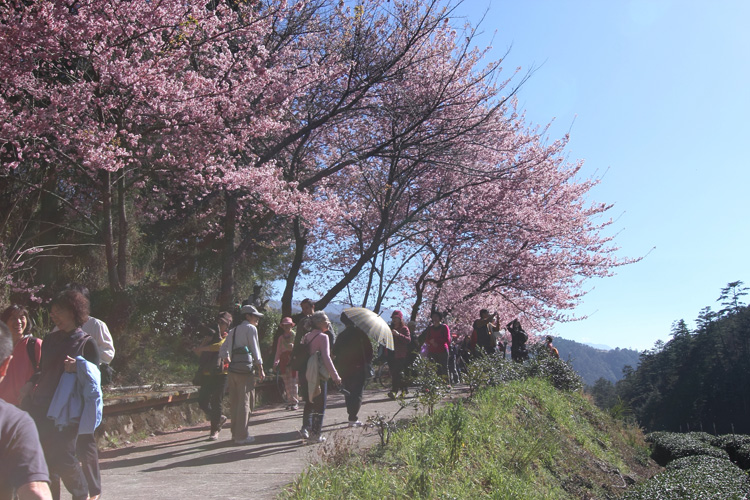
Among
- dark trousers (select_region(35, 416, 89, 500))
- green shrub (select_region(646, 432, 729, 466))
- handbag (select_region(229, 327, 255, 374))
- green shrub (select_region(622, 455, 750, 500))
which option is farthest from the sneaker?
green shrub (select_region(646, 432, 729, 466))

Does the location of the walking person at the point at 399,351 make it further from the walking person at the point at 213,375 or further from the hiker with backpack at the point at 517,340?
the hiker with backpack at the point at 517,340

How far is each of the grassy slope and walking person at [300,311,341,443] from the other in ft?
4.18

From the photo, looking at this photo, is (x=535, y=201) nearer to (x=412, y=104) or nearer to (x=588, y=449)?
(x=412, y=104)

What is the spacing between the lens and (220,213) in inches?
702

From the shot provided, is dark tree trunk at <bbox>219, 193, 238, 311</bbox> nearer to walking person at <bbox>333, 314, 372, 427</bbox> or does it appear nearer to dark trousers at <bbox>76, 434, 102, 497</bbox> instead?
walking person at <bbox>333, 314, 372, 427</bbox>

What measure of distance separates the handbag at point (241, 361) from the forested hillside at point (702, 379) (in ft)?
211

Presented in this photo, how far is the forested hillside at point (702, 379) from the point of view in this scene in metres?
70.8

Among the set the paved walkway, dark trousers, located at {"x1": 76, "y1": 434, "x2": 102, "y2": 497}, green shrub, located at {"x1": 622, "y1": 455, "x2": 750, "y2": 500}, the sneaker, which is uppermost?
dark trousers, located at {"x1": 76, "y1": 434, "x2": 102, "y2": 497}

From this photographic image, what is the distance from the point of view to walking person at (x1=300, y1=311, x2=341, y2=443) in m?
8.31

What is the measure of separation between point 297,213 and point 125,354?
4777 millimetres

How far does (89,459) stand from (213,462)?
2.59m

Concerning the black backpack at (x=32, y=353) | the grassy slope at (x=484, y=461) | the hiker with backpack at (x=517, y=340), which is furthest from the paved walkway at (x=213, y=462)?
the hiker with backpack at (x=517, y=340)

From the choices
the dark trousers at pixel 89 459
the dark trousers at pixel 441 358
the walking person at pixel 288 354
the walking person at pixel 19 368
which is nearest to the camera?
the dark trousers at pixel 89 459

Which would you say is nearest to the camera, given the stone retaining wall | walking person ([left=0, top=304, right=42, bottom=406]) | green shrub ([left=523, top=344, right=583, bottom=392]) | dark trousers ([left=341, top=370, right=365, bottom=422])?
walking person ([left=0, top=304, right=42, bottom=406])
